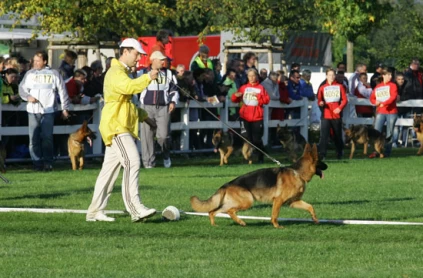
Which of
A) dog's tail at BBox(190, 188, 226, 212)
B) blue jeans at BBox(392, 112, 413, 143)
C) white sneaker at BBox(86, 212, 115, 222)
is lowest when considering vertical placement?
blue jeans at BBox(392, 112, 413, 143)

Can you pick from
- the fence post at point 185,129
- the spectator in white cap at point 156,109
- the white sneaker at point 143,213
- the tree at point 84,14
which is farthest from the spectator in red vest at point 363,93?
the white sneaker at point 143,213

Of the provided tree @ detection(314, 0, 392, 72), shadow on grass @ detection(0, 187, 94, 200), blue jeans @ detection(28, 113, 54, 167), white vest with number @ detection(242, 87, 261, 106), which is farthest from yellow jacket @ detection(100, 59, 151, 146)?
tree @ detection(314, 0, 392, 72)

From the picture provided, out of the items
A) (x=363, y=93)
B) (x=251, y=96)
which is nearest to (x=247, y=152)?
(x=251, y=96)

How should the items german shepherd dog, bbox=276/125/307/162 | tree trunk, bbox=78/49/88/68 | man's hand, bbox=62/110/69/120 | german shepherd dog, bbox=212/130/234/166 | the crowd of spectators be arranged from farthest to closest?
tree trunk, bbox=78/49/88/68, german shepherd dog, bbox=276/125/307/162, german shepherd dog, bbox=212/130/234/166, the crowd of spectators, man's hand, bbox=62/110/69/120

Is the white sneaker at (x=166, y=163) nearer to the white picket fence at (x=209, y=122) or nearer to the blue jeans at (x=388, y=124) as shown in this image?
the white picket fence at (x=209, y=122)

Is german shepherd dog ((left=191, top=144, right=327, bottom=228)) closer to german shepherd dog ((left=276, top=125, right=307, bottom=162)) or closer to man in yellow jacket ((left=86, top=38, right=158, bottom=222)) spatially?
man in yellow jacket ((left=86, top=38, right=158, bottom=222))

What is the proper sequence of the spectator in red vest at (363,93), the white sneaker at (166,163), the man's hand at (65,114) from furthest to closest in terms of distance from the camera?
the spectator in red vest at (363,93) → the white sneaker at (166,163) → the man's hand at (65,114)

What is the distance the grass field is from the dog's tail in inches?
8.7

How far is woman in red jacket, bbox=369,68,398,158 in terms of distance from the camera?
1049 inches

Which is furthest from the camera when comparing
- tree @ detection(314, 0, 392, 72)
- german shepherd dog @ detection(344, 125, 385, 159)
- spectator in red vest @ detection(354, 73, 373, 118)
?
tree @ detection(314, 0, 392, 72)

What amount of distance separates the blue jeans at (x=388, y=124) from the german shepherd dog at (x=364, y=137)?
0.19m

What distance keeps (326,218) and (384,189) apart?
14.0 feet

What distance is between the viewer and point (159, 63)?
12688mm

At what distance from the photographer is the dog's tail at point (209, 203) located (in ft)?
42.1
